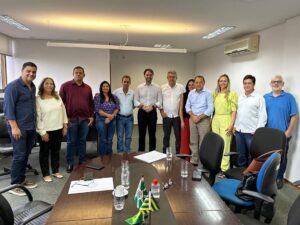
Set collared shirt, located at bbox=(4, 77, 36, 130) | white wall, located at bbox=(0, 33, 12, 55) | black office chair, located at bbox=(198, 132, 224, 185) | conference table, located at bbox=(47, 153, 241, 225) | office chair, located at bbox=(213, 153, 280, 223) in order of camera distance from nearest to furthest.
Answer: conference table, located at bbox=(47, 153, 241, 225)
office chair, located at bbox=(213, 153, 280, 223)
black office chair, located at bbox=(198, 132, 224, 185)
collared shirt, located at bbox=(4, 77, 36, 130)
white wall, located at bbox=(0, 33, 12, 55)

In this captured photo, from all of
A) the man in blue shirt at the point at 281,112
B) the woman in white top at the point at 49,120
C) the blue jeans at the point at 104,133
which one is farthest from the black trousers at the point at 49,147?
the man in blue shirt at the point at 281,112

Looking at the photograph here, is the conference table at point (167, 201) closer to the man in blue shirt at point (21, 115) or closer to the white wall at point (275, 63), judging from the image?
the man in blue shirt at point (21, 115)

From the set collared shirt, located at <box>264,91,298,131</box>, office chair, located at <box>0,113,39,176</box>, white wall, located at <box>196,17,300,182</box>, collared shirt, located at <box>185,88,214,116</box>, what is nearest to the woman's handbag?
collared shirt, located at <box>264,91,298,131</box>

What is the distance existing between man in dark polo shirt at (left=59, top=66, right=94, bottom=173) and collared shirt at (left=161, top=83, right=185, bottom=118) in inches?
52.0

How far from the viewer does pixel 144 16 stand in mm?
3879

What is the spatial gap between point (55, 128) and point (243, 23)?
3517 mm

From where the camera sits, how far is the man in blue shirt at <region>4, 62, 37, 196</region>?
2959mm

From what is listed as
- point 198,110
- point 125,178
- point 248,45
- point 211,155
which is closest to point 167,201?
point 125,178

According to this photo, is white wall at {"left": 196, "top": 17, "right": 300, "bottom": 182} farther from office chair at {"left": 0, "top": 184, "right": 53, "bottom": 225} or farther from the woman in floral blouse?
office chair at {"left": 0, "top": 184, "right": 53, "bottom": 225}

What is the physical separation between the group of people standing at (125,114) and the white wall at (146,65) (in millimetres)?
3659

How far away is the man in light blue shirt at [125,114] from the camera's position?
4.28 metres

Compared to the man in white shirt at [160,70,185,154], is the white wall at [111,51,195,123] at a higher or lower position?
higher

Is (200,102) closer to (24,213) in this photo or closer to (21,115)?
(21,115)

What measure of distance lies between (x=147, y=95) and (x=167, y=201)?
2.89 m
